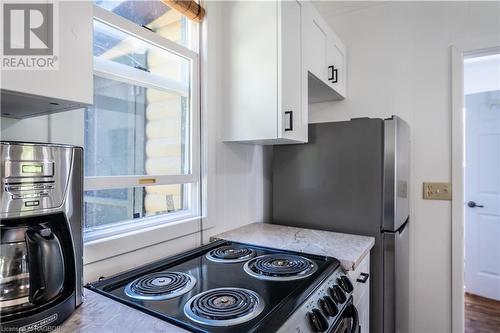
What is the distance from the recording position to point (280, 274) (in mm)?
1064

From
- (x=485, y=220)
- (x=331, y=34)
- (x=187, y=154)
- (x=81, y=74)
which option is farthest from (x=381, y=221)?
(x=485, y=220)

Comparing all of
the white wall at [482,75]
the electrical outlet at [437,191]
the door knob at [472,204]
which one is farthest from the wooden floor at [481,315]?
the white wall at [482,75]

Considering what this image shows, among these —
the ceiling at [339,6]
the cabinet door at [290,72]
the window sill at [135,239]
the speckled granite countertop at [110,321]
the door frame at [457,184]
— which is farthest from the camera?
the ceiling at [339,6]

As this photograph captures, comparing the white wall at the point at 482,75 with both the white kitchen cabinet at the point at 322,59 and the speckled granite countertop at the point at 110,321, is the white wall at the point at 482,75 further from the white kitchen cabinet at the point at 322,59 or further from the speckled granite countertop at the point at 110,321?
the speckled granite countertop at the point at 110,321

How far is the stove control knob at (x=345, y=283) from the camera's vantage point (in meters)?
1.11

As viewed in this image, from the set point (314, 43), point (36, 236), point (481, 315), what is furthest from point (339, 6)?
point (481, 315)

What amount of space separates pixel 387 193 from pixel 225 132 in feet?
3.07

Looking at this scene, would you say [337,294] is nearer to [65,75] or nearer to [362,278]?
[362,278]

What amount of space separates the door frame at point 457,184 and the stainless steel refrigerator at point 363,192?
28 cm

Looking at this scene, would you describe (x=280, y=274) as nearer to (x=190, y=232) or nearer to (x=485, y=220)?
(x=190, y=232)

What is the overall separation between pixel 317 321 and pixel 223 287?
0.32 m

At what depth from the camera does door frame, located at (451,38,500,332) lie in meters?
1.84

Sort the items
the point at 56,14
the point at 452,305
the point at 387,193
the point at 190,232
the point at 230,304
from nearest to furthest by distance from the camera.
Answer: the point at 56,14 → the point at 230,304 → the point at 190,232 → the point at 387,193 → the point at 452,305

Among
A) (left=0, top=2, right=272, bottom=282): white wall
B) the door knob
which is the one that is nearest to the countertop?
(left=0, top=2, right=272, bottom=282): white wall
